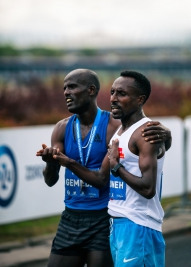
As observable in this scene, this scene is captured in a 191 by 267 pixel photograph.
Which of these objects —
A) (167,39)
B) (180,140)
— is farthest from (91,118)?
(167,39)

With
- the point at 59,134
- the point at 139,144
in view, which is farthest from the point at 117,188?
the point at 59,134

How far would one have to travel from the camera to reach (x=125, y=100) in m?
4.30

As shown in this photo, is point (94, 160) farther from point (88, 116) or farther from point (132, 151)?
point (132, 151)

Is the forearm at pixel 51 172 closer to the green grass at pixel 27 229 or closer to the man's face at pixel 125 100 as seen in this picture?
the man's face at pixel 125 100

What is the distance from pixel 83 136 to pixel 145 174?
857 millimetres

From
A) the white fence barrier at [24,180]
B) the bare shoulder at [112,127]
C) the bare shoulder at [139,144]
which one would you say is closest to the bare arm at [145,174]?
the bare shoulder at [139,144]

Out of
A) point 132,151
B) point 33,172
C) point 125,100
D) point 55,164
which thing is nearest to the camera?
point 132,151

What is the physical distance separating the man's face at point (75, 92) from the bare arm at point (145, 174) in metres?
0.76

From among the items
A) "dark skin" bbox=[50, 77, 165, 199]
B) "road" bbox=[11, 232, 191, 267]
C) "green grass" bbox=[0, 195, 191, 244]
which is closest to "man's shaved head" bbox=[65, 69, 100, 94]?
"dark skin" bbox=[50, 77, 165, 199]

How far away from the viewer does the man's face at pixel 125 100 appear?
14.1 feet

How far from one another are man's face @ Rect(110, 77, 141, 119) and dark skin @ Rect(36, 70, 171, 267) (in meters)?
0.28

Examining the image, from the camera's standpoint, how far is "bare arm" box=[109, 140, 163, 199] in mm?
4074

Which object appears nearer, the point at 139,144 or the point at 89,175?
the point at 139,144

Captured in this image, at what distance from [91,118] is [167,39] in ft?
126
